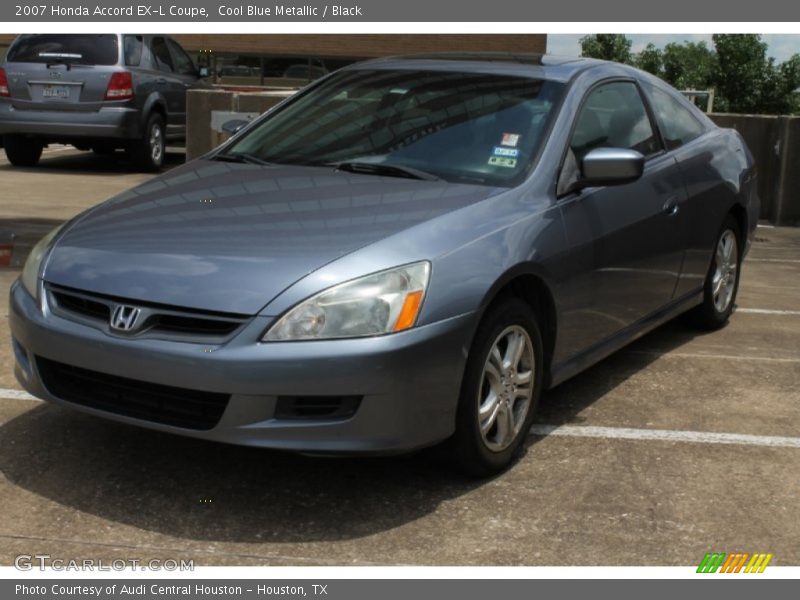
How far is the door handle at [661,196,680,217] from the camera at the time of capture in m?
5.80

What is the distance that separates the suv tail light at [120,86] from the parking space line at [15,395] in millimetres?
9315

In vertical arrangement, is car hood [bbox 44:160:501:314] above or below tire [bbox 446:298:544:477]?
above

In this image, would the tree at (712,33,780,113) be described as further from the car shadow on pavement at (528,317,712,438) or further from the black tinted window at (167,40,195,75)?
the car shadow on pavement at (528,317,712,438)

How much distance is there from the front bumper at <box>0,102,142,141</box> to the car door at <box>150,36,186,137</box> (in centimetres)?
101

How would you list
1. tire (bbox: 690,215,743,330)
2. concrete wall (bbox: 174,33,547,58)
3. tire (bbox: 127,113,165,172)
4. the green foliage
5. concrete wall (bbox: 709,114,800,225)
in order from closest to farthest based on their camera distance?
tire (bbox: 690,215,743,330)
concrete wall (bbox: 709,114,800,225)
tire (bbox: 127,113,165,172)
concrete wall (bbox: 174,33,547,58)
the green foliage

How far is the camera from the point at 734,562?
3861mm

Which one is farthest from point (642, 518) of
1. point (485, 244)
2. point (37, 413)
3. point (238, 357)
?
point (37, 413)

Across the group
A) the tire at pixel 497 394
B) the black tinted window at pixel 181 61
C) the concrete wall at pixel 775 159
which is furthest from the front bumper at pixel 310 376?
the black tinted window at pixel 181 61

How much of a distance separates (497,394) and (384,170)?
1.11 meters

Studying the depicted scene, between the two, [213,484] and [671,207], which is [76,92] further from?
[213,484]

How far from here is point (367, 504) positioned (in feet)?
13.8

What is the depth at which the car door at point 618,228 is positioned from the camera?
16.3 ft

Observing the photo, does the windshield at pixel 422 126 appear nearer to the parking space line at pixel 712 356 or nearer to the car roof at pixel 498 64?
the car roof at pixel 498 64
